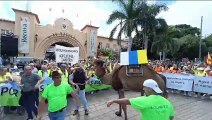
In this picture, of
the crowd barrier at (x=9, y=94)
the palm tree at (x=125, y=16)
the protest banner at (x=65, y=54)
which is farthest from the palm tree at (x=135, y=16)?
the crowd barrier at (x=9, y=94)

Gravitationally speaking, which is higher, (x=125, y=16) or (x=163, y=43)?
(x=125, y=16)

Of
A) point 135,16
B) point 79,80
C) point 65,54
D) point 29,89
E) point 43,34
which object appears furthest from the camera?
point 43,34

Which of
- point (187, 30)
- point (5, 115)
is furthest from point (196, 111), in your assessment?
point (187, 30)

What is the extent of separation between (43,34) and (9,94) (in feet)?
90.3

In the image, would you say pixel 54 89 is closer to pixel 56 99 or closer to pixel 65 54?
pixel 56 99

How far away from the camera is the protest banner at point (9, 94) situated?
10.1 metres

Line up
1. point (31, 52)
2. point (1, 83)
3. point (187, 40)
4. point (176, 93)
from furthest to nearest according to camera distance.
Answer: point (187, 40) → point (31, 52) → point (176, 93) → point (1, 83)

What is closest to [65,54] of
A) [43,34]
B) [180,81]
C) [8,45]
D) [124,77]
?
[124,77]

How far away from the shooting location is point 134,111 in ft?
34.1

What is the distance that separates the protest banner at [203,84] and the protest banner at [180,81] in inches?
9.7

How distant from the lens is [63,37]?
3900 centimetres

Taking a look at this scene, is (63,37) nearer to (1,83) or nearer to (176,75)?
(176,75)

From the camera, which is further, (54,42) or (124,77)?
(54,42)

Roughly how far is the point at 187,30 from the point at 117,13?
47383 millimetres
